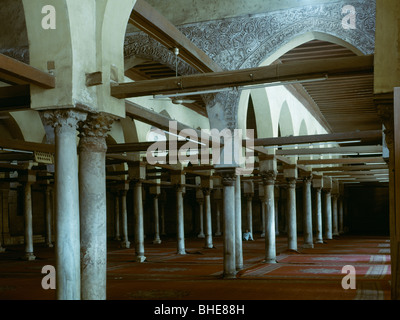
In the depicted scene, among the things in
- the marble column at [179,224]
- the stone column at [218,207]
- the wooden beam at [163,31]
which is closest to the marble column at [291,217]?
the marble column at [179,224]

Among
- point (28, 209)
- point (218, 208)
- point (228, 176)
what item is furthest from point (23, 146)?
point (218, 208)

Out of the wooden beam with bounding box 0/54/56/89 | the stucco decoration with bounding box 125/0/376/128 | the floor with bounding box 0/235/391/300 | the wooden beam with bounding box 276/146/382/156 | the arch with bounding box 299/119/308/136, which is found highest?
the stucco decoration with bounding box 125/0/376/128

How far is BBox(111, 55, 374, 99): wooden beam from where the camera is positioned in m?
6.87

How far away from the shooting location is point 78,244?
6461mm

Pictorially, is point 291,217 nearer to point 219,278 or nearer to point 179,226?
point 179,226

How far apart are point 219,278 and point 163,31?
240 inches

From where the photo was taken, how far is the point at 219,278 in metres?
12.4

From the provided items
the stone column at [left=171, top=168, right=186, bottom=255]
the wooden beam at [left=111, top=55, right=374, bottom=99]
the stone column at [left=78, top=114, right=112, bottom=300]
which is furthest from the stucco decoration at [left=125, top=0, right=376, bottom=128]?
the stone column at [left=171, top=168, right=186, bottom=255]

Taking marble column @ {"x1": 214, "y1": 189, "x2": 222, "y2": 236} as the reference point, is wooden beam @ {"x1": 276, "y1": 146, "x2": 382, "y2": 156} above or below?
above

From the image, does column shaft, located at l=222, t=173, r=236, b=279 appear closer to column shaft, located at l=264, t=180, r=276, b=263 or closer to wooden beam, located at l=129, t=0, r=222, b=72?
wooden beam, located at l=129, t=0, r=222, b=72

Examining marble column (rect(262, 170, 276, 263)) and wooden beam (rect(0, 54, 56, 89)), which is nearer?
wooden beam (rect(0, 54, 56, 89))

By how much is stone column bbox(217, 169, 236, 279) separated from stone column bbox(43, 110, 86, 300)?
6.11 metres

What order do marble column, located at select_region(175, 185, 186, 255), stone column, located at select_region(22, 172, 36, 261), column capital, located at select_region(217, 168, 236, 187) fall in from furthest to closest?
marble column, located at select_region(175, 185, 186, 255), stone column, located at select_region(22, 172, 36, 261), column capital, located at select_region(217, 168, 236, 187)
